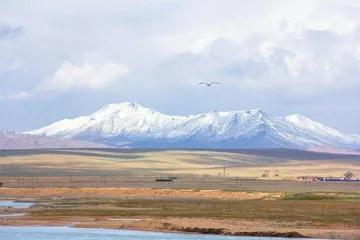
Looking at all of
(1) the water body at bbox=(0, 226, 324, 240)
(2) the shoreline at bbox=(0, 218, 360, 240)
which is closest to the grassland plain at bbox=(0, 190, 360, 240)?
(2) the shoreline at bbox=(0, 218, 360, 240)

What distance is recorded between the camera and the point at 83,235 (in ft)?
291

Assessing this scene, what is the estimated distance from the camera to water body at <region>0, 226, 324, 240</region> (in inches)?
3389

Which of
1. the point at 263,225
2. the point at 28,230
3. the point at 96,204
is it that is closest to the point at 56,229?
the point at 28,230

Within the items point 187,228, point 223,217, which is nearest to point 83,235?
point 187,228

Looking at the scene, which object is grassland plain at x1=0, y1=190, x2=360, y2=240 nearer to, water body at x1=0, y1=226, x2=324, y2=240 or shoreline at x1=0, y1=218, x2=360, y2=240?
shoreline at x1=0, y1=218, x2=360, y2=240

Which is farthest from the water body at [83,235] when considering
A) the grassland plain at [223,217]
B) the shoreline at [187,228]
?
the grassland plain at [223,217]

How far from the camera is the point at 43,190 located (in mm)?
187000

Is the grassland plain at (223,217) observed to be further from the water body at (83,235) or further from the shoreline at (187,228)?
the water body at (83,235)

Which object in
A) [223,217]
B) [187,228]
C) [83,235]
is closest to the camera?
[83,235]

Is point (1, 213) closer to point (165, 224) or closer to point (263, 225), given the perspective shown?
point (165, 224)

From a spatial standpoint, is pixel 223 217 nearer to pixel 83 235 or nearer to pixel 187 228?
pixel 187 228

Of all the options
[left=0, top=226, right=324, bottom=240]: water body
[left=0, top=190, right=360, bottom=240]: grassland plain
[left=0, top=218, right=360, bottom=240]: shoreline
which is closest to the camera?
[left=0, top=218, right=360, bottom=240]: shoreline

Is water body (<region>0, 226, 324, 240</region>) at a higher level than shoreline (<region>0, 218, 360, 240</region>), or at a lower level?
lower

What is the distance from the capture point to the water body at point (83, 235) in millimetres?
86081
